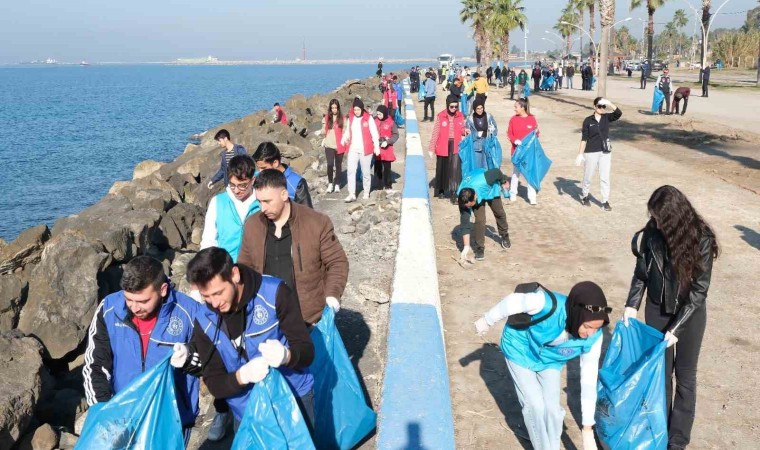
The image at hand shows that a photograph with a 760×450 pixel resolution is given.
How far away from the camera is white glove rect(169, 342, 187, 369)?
3.17 meters

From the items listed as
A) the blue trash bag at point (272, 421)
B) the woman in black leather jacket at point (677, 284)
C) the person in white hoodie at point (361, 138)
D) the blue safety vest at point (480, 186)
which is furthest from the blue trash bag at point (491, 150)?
the blue trash bag at point (272, 421)

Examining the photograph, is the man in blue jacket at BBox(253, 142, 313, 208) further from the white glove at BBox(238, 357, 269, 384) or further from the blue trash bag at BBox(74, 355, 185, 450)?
the white glove at BBox(238, 357, 269, 384)

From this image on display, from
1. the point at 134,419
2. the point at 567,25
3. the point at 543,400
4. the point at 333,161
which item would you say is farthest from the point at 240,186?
the point at 567,25

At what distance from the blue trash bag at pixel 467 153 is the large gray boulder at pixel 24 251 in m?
6.49

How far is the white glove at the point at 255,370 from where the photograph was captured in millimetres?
2998

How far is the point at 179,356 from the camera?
125 inches

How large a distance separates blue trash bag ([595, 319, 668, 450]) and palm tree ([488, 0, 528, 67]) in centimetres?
5249

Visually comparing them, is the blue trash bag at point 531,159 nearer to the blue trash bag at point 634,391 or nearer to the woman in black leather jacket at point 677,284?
the woman in black leather jacket at point 677,284

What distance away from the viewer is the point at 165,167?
19.5m

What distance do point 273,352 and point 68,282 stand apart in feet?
19.8

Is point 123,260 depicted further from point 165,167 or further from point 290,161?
point 165,167

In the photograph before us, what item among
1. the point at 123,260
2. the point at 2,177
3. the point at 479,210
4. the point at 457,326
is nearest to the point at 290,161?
the point at 123,260

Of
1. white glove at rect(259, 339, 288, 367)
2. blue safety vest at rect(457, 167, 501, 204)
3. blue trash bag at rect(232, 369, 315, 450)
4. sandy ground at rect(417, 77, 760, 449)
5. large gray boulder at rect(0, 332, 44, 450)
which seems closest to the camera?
white glove at rect(259, 339, 288, 367)

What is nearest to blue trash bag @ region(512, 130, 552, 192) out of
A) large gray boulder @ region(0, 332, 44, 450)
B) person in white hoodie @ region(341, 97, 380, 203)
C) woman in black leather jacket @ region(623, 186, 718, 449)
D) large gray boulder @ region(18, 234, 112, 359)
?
person in white hoodie @ region(341, 97, 380, 203)
